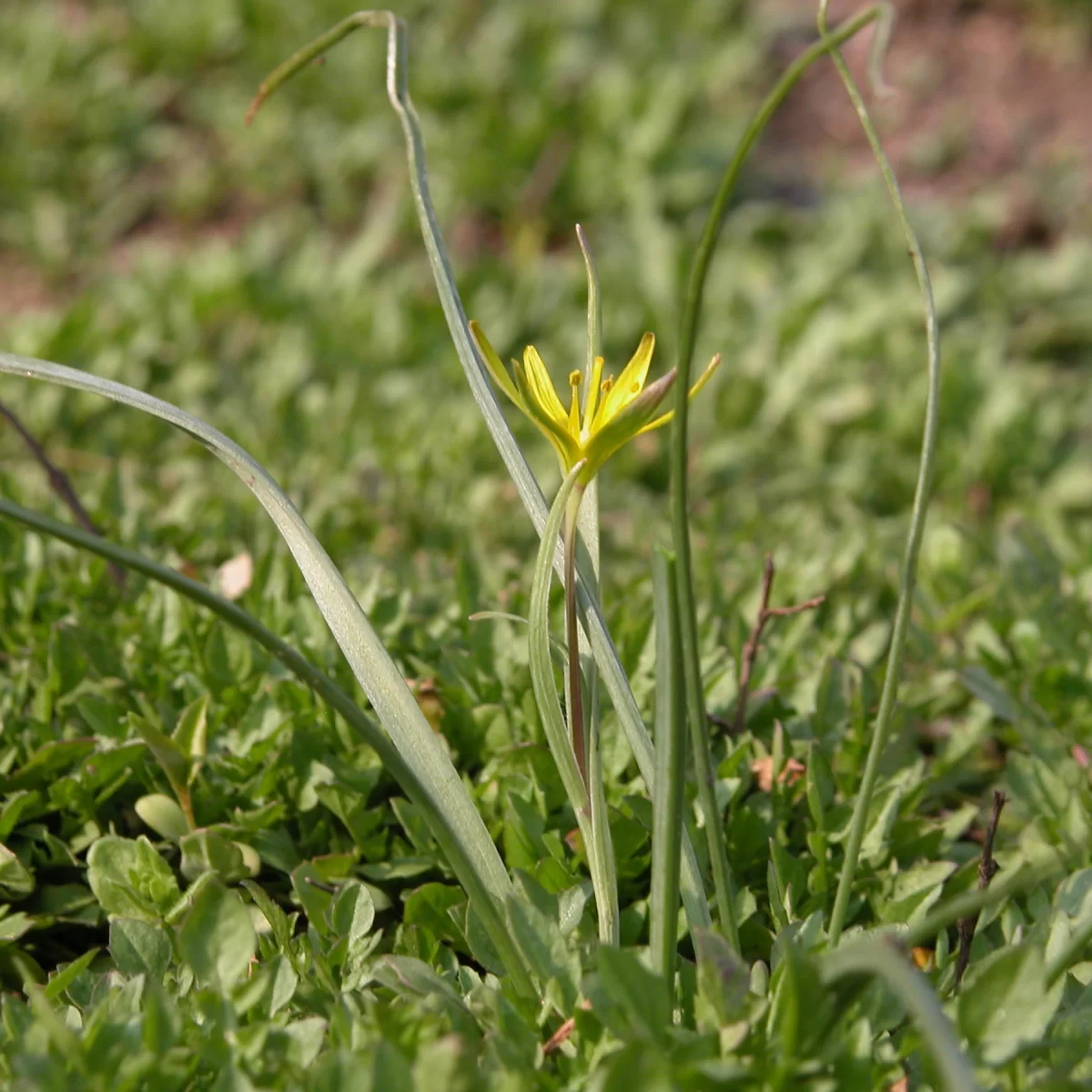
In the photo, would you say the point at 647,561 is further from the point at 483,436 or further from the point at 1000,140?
the point at 1000,140

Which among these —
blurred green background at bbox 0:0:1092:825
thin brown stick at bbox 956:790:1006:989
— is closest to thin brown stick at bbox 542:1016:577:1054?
thin brown stick at bbox 956:790:1006:989

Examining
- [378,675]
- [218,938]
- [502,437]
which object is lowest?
[218,938]

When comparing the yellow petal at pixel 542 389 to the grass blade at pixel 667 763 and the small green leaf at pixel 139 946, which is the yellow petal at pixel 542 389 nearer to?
the grass blade at pixel 667 763

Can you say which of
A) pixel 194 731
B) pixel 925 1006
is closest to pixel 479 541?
pixel 194 731

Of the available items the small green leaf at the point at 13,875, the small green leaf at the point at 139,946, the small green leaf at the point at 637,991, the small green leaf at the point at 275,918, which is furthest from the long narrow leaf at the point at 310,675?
the small green leaf at the point at 13,875

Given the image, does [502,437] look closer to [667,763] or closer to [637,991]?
[667,763]

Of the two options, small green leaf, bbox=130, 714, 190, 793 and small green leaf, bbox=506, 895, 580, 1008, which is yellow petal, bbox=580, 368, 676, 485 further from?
small green leaf, bbox=130, 714, 190, 793

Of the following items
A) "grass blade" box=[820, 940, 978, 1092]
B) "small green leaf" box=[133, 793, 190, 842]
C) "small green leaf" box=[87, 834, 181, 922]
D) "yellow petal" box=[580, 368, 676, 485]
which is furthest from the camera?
"small green leaf" box=[133, 793, 190, 842]
